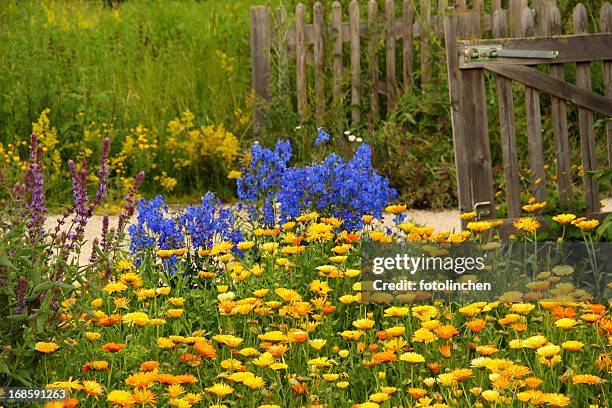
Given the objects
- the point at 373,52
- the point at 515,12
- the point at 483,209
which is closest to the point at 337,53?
the point at 373,52

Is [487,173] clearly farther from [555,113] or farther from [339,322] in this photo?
[339,322]

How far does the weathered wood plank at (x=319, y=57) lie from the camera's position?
8.98 metres

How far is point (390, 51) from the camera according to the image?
8969 millimetres

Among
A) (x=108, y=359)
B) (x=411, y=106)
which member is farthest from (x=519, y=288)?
(x=411, y=106)

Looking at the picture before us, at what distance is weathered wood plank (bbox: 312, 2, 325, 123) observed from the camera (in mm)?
8984

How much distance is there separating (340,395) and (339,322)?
2.56ft

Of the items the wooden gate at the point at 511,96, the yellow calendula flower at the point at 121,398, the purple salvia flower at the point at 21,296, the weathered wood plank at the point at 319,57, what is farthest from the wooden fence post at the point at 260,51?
the yellow calendula flower at the point at 121,398

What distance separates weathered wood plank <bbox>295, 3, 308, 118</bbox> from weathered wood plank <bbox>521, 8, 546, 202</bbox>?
3221 mm

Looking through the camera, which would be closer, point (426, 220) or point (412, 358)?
point (412, 358)

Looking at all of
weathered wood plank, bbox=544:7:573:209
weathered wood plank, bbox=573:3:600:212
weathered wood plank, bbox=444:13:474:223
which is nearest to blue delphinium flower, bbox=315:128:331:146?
weathered wood plank, bbox=444:13:474:223

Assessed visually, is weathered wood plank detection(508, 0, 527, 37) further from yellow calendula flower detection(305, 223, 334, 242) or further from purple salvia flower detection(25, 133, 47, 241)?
purple salvia flower detection(25, 133, 47, 241)

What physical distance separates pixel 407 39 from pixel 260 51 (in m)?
1.36

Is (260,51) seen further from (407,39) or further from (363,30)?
(407,39)

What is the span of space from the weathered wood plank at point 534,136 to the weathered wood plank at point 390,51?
289 cm
